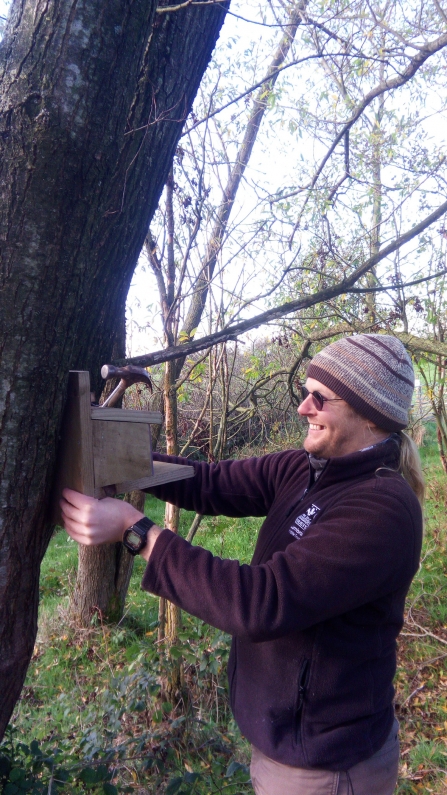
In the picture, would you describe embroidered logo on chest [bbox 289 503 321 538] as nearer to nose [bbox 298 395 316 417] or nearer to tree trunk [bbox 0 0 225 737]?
nose [bbox 298 395 316 417]

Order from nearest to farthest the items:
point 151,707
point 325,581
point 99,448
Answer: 1. point 325,581
2. point 99,448
3. point 151,707

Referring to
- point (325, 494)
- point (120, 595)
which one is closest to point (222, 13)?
point (325, 494)

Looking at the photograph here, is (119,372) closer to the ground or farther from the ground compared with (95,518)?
farther from the ground

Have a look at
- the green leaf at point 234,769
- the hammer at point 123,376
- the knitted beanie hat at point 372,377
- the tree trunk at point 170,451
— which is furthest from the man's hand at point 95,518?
the tree trunk at point 170,451

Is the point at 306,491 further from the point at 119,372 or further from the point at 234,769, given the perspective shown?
the point at 234,769

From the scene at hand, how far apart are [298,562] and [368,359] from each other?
27.4 inches

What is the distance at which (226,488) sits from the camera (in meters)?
2.11

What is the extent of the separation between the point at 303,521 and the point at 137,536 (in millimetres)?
544

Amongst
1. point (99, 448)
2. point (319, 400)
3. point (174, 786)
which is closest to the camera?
point (99, 448)

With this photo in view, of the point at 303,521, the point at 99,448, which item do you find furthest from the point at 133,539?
the point at 303,521

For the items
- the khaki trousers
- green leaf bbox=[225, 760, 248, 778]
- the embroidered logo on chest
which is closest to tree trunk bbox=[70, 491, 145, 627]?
green leaf bbox=[225, 760, 248, 778]

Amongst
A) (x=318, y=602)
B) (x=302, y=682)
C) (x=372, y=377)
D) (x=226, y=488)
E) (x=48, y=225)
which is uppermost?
(x=48, y=225)

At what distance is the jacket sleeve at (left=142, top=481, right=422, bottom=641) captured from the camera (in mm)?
1305

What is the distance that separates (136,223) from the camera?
1.61 metres
